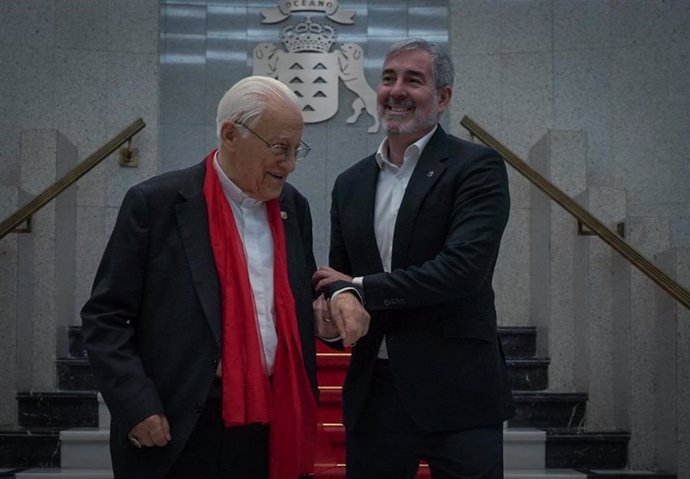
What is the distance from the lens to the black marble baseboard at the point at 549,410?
5.10 metres

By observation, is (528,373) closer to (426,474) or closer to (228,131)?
(426,474)

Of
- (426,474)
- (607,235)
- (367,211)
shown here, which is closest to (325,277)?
(367,211)

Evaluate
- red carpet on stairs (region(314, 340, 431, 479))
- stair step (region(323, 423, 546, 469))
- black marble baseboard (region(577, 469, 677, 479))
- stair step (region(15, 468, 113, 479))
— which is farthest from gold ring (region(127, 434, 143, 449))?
black marble baseboard (region(577, 469, 677, 479))

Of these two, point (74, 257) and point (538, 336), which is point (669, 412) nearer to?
point (538, 336)

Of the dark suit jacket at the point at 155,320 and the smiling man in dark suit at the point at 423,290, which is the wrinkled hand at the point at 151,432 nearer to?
the dark suit jacket at the point at 155,320

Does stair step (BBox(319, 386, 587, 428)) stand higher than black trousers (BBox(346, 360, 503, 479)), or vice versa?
black trousers (BBox(346, 360, 503, 479))

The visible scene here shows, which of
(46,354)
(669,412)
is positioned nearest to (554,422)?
(669,412)

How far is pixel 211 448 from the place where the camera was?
2250mm

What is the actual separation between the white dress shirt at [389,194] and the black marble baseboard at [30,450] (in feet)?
8.75

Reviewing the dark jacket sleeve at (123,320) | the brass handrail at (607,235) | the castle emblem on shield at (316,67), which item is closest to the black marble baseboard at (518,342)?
the brass handrail at (607,235)

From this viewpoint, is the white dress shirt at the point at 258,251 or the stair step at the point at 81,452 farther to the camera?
the stair step at the point at 81,452

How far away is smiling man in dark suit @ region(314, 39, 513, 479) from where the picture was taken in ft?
8.35

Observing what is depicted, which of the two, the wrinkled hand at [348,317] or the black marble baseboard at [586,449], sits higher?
the wrinkled hand at [348,317]

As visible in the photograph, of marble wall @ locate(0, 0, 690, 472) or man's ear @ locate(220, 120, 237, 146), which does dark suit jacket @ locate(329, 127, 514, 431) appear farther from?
marble wall @ locate(0, 0, 690, 472)
